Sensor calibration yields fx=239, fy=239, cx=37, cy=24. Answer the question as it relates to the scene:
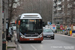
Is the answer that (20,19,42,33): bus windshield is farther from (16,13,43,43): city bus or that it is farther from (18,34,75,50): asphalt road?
(18,34,75,50): asphalt road

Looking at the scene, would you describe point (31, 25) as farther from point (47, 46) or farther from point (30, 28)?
point (47, 46)

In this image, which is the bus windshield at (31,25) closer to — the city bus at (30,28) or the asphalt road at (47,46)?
the city bus at (30,28)

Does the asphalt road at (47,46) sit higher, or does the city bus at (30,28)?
the city bus at (30,28)

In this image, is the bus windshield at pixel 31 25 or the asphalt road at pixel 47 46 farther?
the bus windshield at pixel 31 25

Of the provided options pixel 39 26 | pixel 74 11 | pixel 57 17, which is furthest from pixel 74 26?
pixel 57 17

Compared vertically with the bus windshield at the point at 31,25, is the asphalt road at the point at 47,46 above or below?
below

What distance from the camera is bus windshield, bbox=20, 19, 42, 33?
24609 millimetres

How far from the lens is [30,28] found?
24.7 metres

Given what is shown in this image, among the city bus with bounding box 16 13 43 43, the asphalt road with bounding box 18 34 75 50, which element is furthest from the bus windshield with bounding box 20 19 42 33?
the asphalt road with bounding box 18 34 75 50

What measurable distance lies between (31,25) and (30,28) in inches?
13.8

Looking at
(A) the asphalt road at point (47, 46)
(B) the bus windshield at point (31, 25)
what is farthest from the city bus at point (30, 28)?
(A) the asphalt road at point (47, 46)

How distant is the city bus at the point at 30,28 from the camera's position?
80.4 feet

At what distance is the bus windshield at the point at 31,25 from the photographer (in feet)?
80.7

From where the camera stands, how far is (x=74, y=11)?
6038cm
